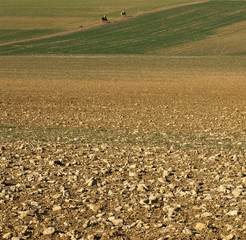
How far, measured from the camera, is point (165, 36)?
60.9 metres

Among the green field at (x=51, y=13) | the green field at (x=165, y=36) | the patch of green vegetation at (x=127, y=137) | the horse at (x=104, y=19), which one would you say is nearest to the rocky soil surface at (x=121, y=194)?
the patch of green vegetation at (x=127, y=137)

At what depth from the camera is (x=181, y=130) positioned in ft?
42.2

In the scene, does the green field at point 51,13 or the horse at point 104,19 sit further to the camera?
the horse at point 104,19

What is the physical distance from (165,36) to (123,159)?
5277 cm

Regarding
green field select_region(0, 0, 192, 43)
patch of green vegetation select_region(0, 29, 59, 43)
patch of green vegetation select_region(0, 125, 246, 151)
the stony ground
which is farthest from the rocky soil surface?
green field select_region(0, 0, 192, 43)

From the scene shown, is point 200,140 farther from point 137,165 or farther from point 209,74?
point 209,74

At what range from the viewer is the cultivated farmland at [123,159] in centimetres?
652

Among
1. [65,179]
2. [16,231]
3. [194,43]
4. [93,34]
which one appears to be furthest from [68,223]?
[93,34]

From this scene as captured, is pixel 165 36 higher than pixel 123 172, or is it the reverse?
pixel 123 172

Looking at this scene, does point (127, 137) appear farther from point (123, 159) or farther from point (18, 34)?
point (18, 34)

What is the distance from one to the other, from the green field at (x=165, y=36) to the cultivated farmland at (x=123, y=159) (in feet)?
92.6

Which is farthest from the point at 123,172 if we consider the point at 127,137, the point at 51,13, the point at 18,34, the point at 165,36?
the point at 51,13

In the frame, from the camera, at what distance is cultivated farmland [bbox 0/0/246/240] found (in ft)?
21.4

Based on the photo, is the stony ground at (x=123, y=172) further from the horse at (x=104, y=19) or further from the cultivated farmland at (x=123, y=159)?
the horse at (x=104, y=19)
